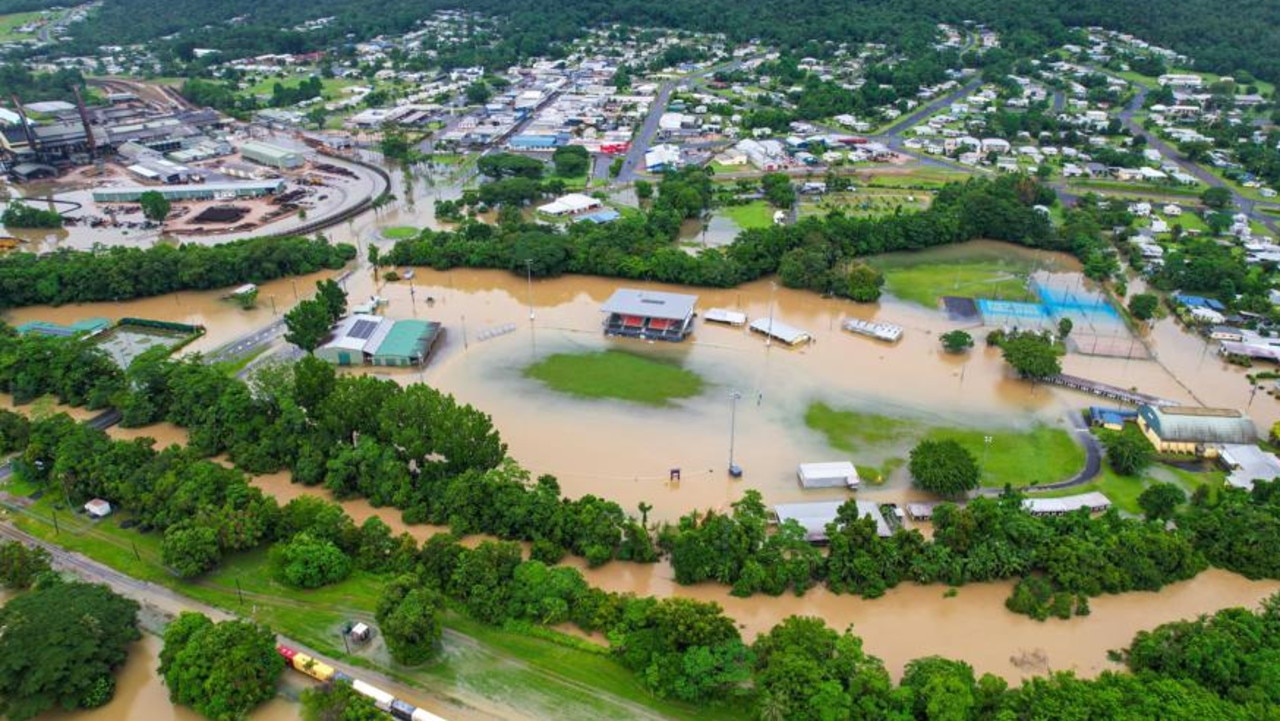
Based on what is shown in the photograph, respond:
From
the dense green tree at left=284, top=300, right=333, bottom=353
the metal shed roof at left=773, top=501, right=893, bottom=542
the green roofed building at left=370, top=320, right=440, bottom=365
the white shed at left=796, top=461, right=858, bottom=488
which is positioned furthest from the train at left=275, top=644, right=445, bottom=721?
the dense green tree at left=284, top=300, right=333, bottom=353

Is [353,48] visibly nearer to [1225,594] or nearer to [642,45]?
[642,45]

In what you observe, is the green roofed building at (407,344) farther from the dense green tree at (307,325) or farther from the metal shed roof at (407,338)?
the dense green tree at (307,325)

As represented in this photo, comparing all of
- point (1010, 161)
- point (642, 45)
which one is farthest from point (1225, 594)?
point (642, 45)

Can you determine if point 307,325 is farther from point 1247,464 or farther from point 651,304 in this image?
point 1247,464

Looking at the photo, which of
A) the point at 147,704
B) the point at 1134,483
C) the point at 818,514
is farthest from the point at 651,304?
the point at 147,704

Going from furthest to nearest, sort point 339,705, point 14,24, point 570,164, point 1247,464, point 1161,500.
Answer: point 14,24 → point 570,164 → point 1247,464 → point 1161,500 → point 339,705

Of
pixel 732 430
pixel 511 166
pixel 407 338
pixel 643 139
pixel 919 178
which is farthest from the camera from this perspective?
pixel 643 139
